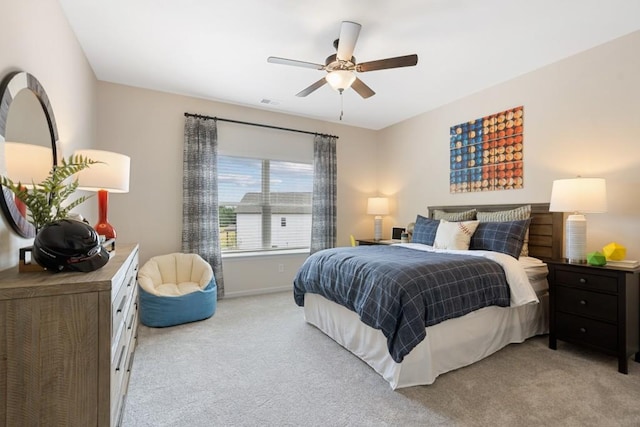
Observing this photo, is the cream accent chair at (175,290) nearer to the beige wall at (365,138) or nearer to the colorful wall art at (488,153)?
the beige wall at (365,138)

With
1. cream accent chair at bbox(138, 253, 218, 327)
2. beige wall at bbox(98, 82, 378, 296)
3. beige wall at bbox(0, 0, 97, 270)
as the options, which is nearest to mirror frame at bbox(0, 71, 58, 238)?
beige wall at bbox(0, 0, 97, 270)

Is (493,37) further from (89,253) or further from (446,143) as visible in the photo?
(89,253)

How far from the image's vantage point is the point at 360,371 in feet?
7.33

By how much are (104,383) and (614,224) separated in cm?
380

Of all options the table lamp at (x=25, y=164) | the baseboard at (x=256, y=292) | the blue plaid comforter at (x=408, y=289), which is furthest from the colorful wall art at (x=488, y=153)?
the table lamp at (x=25, y=164)

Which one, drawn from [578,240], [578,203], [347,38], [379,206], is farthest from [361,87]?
[379,206]

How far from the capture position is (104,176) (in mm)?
2070

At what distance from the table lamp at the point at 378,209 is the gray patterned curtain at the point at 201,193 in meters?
2.41

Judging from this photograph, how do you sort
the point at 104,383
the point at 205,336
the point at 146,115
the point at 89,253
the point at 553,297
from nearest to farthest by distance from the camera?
the point at 104,383 → the point at 89,253 → the point at 553,297 → the point at 205,336 → the point at 146,115

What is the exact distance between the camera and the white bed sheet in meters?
2.04

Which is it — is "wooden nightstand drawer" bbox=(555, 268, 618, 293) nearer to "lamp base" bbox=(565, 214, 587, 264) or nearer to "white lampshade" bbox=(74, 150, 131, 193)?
"lamp base" bbox=(565, 214, 587, 264)

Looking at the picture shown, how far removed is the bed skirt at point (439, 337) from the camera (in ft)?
6.70

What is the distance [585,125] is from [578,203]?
3.12 feet

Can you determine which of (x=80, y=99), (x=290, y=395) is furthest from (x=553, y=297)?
(x=80, y=99)
